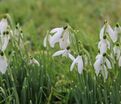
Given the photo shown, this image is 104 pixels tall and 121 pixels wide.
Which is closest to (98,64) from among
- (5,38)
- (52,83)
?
(5,38)

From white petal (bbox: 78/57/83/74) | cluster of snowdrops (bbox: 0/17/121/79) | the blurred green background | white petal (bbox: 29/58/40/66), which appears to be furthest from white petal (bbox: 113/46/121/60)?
the blurred green background

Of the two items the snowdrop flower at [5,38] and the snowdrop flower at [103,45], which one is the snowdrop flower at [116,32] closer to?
the snowdrop flower at [103,45]

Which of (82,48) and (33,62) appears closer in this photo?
(82,48)

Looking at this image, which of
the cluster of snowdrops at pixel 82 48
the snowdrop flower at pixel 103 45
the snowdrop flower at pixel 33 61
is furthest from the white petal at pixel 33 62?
the snowdrop flower at pixel 103 45

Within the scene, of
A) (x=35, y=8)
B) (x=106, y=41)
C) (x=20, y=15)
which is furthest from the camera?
(x=35, y=8)

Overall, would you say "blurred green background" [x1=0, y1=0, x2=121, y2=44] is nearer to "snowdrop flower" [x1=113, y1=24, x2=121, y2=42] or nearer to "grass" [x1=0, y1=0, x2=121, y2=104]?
"grass" [x1=0, y1=0, x2=121, y2=104]

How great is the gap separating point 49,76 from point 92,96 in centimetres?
53

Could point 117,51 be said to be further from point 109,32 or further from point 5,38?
point 5,38

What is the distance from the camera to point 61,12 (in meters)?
6.22

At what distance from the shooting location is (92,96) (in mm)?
2904

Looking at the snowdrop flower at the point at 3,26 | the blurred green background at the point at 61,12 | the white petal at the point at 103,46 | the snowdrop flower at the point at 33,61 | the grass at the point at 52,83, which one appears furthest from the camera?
the blurred green background at the point at 61,12

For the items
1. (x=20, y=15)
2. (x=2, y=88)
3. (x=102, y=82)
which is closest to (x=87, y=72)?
(x=102, y=82)

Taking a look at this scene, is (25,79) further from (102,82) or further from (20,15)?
(20,15)

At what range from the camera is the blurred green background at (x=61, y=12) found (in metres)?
5.78
